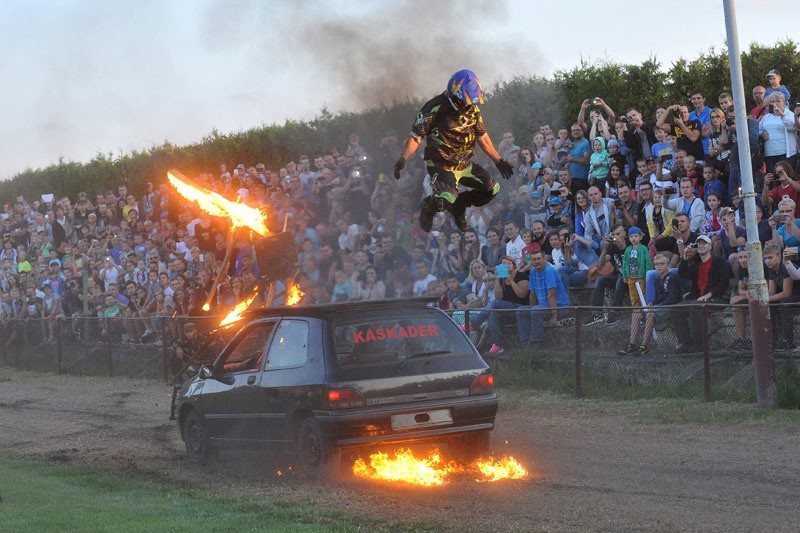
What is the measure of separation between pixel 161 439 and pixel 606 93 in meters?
13.0

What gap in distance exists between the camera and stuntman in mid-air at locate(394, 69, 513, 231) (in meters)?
9.55

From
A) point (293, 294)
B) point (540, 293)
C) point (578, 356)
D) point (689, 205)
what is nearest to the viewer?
point (578, 356)

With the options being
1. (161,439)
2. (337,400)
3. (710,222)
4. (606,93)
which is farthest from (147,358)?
(337,400)

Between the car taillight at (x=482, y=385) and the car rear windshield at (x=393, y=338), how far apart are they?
33 cm

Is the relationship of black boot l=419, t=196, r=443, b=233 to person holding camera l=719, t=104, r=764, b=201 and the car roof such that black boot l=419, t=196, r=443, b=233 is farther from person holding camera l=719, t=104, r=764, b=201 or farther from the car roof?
person holding camera l=719, t=104, r=764, b=201

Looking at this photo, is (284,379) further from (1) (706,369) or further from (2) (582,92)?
(2) (582,92)

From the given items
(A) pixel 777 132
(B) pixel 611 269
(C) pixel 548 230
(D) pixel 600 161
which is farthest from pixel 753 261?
(D) pixel 600 161

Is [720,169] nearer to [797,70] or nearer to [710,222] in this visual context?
[710,222]

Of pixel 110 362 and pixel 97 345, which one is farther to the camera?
pixel 97 345

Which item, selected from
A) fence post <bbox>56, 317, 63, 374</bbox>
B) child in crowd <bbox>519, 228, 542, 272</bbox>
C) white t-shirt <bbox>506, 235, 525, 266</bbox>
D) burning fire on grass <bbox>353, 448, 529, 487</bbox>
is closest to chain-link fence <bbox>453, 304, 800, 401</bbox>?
child in crowd <bbox>519, 228, 542, 272</bbox>

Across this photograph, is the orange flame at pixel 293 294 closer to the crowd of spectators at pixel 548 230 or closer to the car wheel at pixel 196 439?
the crowd of spectators at pixel 548 230

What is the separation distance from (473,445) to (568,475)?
1.12 metres

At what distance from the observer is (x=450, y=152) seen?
385 inches

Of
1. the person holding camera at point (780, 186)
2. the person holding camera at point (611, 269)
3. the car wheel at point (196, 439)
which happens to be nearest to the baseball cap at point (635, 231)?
the person holding camera at point (611, 269)
